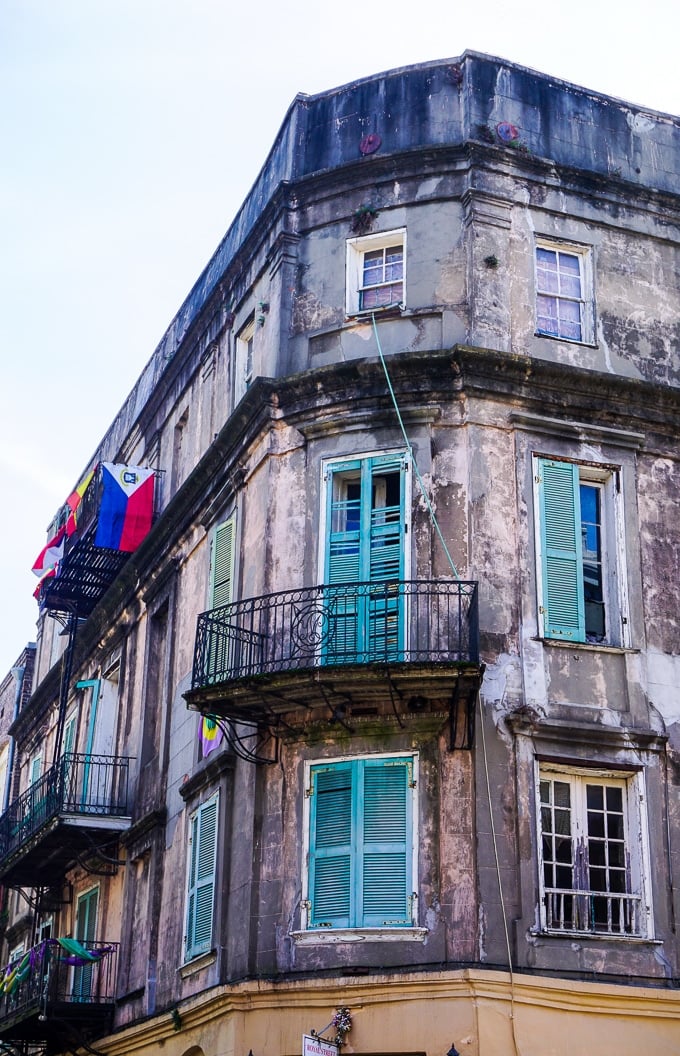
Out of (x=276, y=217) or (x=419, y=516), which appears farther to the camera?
(x=276, y=217)

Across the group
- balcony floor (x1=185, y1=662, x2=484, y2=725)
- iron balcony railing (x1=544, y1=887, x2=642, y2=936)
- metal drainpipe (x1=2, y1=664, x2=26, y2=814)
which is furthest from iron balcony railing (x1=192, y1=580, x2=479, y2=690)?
metal drainpipe (x1=2, y1=664, x2=26, y2=814)

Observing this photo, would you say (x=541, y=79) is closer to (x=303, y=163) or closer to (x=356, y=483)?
(x=303, y=163)

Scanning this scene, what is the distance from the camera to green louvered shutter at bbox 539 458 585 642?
17.8 meters

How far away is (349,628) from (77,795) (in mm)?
10189

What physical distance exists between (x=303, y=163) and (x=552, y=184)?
3.59 meters

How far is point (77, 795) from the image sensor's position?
1021 inches

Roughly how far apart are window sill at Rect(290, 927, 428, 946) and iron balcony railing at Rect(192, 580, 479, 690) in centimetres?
293

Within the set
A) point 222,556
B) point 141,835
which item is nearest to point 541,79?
point 222,556

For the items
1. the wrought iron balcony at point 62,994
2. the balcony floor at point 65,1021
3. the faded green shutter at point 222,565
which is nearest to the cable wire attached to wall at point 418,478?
the faded green shutter at point 222,565

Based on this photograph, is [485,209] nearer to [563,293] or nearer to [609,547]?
[563,293]

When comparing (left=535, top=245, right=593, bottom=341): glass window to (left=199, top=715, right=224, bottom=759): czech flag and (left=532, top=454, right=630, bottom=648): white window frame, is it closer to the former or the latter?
(left=532, top=454, right=630, bottom=648): white window frame

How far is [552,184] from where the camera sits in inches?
795

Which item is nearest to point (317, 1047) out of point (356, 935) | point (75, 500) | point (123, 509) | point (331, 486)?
point (356, 935)

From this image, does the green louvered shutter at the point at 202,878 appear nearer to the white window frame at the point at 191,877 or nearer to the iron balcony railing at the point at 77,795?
the white window frame at the point at 191,877
